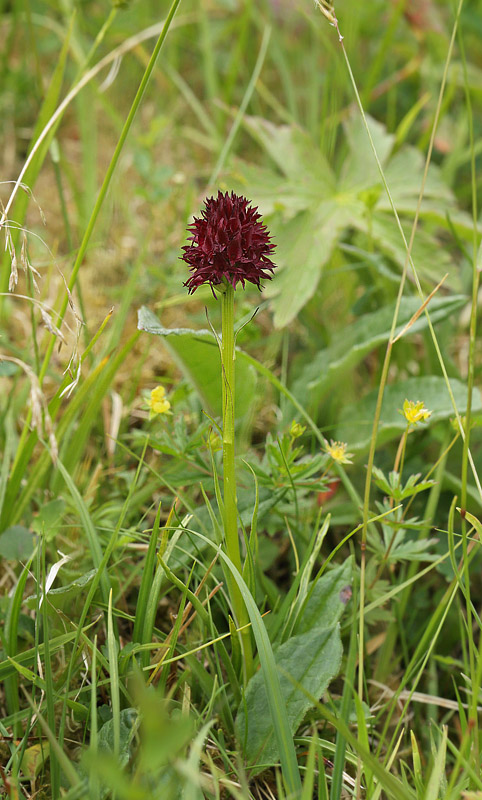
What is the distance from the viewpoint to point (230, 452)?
1.01 metres

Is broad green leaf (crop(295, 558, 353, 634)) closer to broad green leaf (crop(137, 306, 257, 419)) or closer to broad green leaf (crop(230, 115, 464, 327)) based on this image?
broad green leaf (crop(137, 306, 257, 419))

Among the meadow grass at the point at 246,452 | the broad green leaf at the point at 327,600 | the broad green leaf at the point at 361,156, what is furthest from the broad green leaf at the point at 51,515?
the broad green leaf at the point at 361,156

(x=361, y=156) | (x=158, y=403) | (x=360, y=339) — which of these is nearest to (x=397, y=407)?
(x=360, y=339)

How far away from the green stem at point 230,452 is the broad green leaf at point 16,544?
460 millimetres

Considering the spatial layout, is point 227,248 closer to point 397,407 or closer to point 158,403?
point 158,403

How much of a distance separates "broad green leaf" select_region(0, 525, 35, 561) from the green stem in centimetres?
46

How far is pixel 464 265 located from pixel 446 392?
0.73 metres

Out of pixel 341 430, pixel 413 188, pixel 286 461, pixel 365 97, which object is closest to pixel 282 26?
pixel 365 97

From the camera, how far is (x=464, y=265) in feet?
6.98

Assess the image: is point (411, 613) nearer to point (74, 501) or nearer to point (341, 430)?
point (341, 430)

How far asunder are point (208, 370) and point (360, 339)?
473mm

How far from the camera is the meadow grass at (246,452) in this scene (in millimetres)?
1045

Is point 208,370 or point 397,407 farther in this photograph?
point 397,407

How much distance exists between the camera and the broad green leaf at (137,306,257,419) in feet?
4.62
